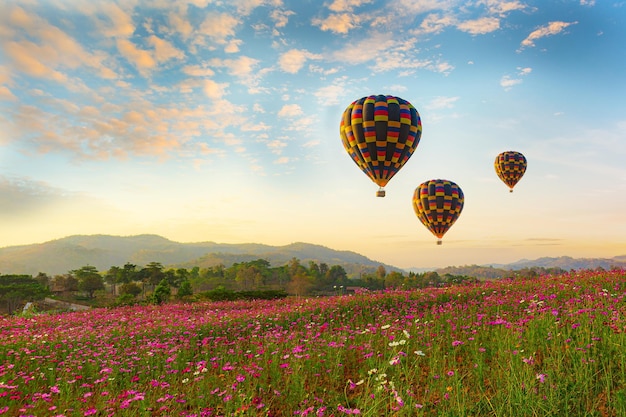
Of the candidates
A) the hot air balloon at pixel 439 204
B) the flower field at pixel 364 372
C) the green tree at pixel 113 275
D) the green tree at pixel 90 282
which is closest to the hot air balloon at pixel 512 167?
the hot air balloon at pixel 439 204

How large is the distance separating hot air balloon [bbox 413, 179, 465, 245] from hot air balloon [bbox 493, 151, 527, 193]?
15276 mm

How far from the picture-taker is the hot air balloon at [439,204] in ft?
106

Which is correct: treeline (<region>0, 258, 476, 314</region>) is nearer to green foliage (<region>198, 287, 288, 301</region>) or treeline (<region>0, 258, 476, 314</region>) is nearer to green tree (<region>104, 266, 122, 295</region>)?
green tree (<region>104, 266, 122, 295</region>)

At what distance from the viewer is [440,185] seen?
3269 centimetres

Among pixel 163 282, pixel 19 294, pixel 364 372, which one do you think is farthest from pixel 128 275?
pixel 364 372

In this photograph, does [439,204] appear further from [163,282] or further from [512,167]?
[163,282]

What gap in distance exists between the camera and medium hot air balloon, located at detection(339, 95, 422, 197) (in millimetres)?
23016

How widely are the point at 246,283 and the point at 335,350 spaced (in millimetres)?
64911

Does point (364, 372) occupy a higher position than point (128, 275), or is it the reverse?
point (364, 372)

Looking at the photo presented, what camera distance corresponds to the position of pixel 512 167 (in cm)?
4462

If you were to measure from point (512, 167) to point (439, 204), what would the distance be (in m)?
18.1

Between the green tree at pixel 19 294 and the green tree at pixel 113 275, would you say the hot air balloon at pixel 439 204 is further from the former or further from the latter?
the green tree at pixel 113 275

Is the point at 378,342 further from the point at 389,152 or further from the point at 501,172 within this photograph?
the point at 501,172

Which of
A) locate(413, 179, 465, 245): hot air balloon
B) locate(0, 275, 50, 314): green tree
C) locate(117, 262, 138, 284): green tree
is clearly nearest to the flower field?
locate(413, 179, 465, 245): hot air balloon
